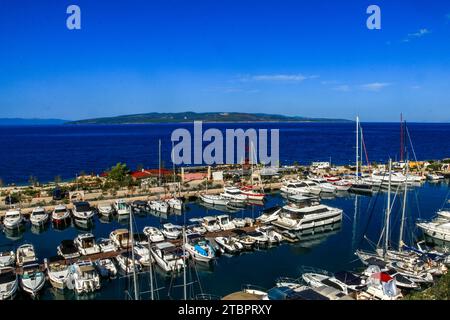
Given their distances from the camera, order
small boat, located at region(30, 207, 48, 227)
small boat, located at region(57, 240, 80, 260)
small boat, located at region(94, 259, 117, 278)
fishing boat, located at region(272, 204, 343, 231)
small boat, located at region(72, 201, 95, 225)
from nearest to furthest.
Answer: small boat, located at region(94, 259, 117, 278)
small boat, located at region(57, 240, 80, 260)
fishing boat, located at region(272, 204, 343, 231)
small boat, located at region(30, 207, 48, 227)
small boat, located at region(72, 201, 95, 225)

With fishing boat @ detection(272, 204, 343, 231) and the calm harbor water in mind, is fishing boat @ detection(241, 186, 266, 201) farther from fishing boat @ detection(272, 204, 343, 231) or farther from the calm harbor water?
fishing boat @ detection(272, 204, 343, 231)

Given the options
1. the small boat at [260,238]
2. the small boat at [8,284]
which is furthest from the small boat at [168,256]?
the small boat at [8,284]

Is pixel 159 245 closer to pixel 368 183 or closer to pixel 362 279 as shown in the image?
pixel 362 279

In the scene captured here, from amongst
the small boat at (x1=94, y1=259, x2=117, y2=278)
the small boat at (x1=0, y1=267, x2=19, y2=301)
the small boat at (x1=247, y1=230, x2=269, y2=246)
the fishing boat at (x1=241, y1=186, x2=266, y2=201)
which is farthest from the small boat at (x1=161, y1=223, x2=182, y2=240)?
the fishing boat at (x1=241, y1=186, x2=266, y2=201)

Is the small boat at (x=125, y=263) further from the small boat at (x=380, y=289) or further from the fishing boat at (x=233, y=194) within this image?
the fishing boat at (x=233, y=194)
